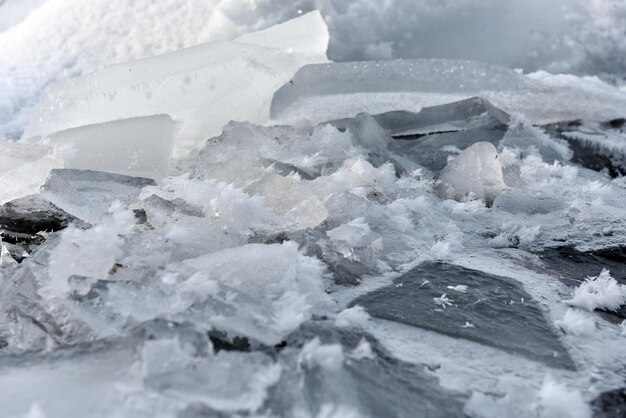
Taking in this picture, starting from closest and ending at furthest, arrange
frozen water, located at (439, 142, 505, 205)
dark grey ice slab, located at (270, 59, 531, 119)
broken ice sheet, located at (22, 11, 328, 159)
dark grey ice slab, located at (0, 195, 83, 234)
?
1. dark grey ice slab, located at (0, 195, 83, 234)
2. frozen water, located at (439, 142, 505, 205)
3. broken ice sheet, located at (22, 11, 328, 159)
4. dark grey ice slab, located at (270, 59, 531, 119)

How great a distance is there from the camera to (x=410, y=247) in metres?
1.29

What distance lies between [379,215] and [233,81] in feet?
2.92

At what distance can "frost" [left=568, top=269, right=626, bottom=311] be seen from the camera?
1.10 meters

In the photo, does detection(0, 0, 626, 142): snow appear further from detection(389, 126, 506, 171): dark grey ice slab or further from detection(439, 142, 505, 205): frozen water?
detection(439, 142, 505, 205): frozen water

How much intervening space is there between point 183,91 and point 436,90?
0.92 meters

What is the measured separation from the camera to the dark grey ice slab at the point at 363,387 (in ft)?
2.56

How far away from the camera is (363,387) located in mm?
809

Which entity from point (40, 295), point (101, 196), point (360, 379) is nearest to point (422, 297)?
point (360, 379)

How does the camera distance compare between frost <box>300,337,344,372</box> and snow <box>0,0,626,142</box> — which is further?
snow <box>0,0,626,142</box>

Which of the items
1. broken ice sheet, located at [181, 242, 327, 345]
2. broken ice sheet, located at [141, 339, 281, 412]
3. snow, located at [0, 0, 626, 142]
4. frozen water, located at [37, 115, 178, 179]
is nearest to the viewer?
broken ice sheet, located at [141, 339, 281, 412]

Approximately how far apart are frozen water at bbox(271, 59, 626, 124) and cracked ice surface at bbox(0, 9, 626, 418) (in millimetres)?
288

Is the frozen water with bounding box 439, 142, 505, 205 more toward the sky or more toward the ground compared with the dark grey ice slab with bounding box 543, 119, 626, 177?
more toward the sky

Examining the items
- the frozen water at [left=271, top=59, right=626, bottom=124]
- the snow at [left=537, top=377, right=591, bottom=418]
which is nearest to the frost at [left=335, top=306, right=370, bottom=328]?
the snow at [left=537, top=377, right=591, bottom=418]

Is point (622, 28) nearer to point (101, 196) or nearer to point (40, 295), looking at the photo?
point (101, 196)
